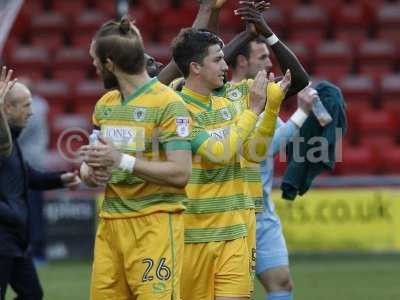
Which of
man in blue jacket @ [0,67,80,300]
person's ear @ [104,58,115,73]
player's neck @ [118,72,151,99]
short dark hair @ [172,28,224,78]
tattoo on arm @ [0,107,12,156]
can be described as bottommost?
man in blue jacket @ [0,67,80,300]

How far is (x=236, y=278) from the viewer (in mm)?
6863

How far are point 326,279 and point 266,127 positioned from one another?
570 cm

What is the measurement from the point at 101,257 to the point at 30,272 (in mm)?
2001

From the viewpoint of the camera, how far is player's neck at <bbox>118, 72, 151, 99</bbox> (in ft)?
19.7

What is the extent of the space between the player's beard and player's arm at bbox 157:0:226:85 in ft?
4.74

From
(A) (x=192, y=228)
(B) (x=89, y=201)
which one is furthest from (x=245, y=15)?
(B) (x=89, y=201)

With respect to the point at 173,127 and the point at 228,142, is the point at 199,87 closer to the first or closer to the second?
the point at 228,142

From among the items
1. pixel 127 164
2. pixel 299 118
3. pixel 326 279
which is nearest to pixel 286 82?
pixel 127 164

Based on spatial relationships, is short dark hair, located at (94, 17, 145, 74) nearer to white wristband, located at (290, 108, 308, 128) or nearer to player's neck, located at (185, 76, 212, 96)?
player's neck, located at (185, 76, 212, 96)

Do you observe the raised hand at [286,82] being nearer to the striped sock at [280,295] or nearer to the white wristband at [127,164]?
the white wristband at [127,164]

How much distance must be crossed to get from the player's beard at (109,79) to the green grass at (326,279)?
17.1 feet

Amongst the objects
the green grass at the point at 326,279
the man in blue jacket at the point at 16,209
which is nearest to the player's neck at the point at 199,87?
the man in blue jacket at the point at 16,209

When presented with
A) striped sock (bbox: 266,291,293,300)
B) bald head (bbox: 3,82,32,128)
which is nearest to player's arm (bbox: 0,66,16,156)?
bald head (bbox: 3,82,32,128)

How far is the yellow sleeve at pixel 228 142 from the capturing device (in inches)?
253
